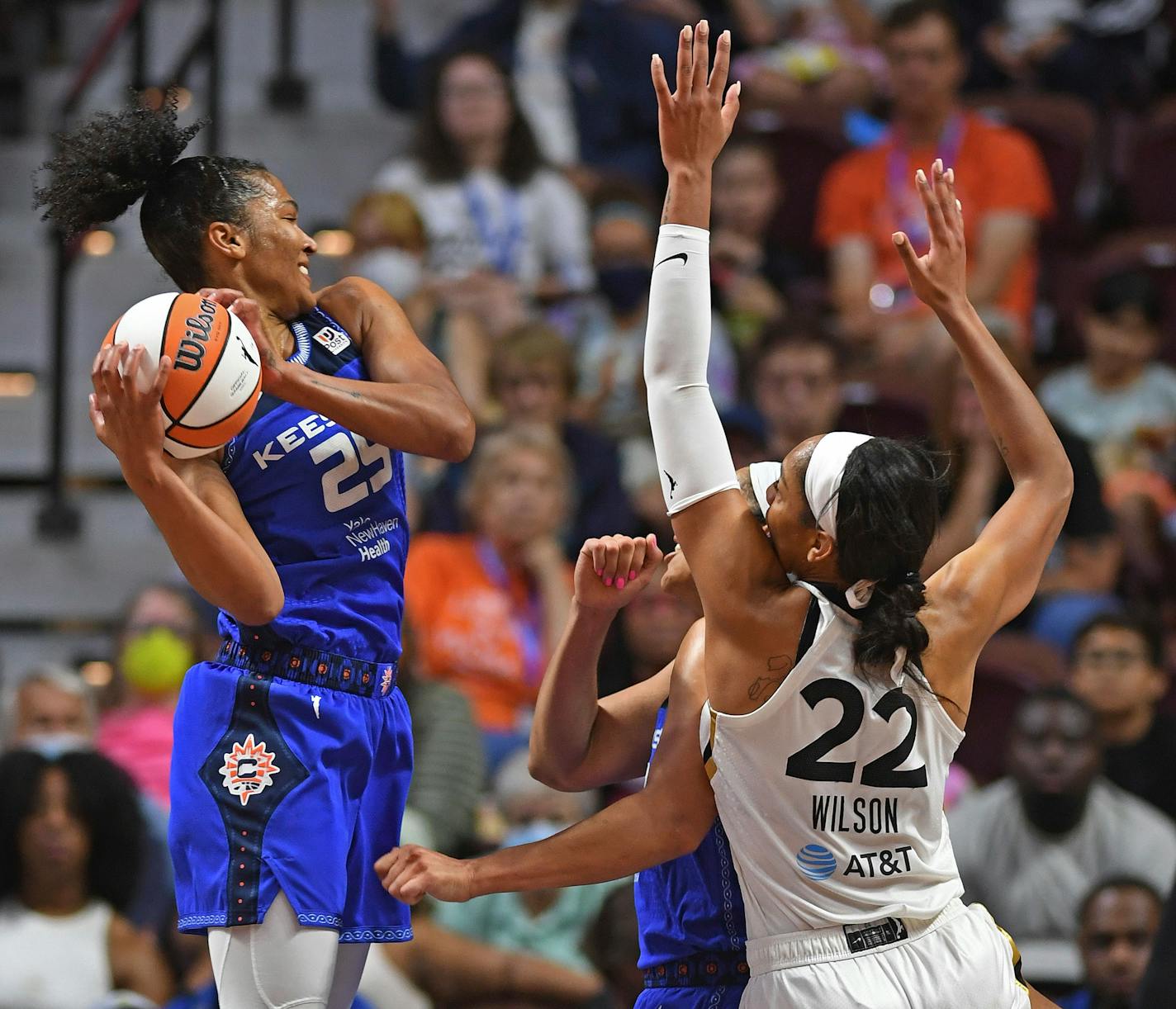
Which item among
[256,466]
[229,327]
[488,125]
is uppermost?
[488,125]

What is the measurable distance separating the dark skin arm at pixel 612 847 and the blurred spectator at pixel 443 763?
104 inches

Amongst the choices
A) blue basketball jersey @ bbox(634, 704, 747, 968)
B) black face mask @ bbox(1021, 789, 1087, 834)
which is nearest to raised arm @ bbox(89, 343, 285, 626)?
blue basketball jersey @ bbox(634, 704, 747, 968)

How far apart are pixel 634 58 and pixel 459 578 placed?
11.3 feet

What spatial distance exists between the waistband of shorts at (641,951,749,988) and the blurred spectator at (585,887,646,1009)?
1988 millimetres

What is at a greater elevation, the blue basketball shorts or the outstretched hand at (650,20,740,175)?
the outstretched hand at (650,20,740,175)

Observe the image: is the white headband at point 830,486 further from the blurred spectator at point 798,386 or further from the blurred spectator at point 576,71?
the blurred spectator at point 576,71

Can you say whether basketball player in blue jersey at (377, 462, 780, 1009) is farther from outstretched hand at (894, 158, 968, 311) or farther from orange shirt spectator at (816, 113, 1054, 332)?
orange shirt spectator at (816, 113, 1054, 332)

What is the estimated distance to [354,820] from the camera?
136 inches

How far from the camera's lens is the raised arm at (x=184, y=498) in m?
3.04

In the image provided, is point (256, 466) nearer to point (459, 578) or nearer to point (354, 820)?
point (354, 820)

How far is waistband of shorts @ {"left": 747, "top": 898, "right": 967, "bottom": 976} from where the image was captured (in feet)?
10.7

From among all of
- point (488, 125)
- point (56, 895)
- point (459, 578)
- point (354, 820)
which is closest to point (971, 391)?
point (459, 578)

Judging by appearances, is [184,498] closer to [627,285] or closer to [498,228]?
[627,285]

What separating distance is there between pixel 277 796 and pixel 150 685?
11.7ft
